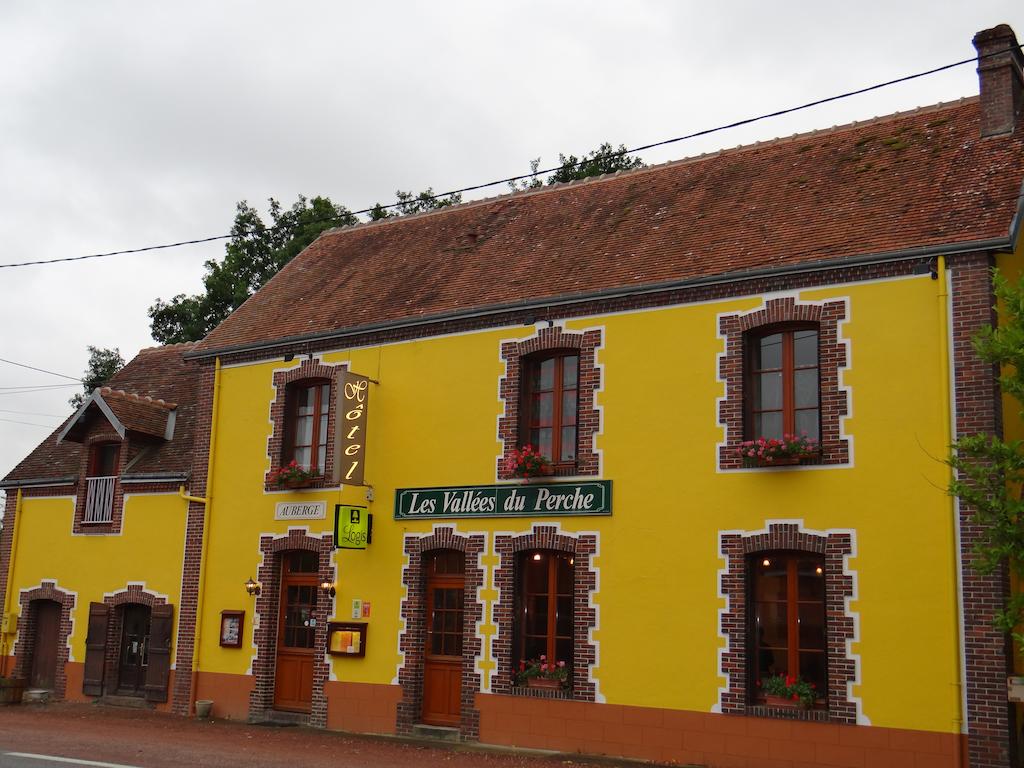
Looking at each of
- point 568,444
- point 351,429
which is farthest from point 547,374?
point 351,429

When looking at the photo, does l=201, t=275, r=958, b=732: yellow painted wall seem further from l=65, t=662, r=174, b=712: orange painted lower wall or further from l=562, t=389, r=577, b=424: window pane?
l=65, t=662, r=174, b=712: orange painted lower wall

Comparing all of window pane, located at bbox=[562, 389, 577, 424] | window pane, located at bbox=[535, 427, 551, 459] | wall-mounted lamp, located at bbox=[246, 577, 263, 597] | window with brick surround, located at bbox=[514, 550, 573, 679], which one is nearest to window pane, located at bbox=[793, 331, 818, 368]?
window pane, located at bbox=[562, 389, 577, 424]

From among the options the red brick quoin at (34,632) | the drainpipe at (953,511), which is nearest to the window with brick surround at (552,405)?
the drainpipe at (953,511)

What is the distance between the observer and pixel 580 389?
15.8 metres

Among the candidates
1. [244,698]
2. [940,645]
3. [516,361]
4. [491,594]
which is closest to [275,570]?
[244,698]

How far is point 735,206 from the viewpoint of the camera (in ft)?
54.5

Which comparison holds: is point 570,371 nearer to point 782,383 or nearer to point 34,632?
point 782,383

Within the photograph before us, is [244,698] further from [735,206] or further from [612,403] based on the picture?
[735,206]

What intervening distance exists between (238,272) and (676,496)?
24.0 meters

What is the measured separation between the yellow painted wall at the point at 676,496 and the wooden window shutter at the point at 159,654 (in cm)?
84

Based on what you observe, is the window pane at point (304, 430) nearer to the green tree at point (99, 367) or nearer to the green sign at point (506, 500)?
the green sign at point (506, 500)

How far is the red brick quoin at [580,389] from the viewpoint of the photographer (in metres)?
15.5

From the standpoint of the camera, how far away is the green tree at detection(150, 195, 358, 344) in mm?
34500

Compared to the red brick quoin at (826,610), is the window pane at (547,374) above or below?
above
